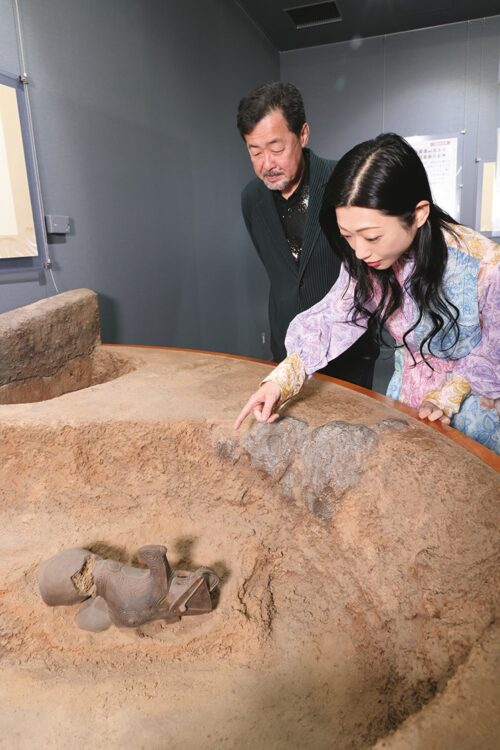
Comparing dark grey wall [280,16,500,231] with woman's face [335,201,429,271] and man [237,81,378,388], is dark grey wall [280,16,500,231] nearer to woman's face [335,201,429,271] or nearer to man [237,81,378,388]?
man [237,81,378,388]

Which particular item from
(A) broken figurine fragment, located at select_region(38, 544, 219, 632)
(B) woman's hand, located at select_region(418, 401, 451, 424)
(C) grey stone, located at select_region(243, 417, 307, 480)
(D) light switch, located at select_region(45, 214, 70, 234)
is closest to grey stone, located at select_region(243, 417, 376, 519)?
(C) grey stone, located at select_region(243, 417, 307, 480)

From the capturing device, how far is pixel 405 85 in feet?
14.5

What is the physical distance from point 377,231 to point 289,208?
1.18 metres

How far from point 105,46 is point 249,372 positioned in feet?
7.14

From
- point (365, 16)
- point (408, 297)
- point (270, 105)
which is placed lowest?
point (408, 297)

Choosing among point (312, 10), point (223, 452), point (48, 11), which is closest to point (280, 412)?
point (223, 452)

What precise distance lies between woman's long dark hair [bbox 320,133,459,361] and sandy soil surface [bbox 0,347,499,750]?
0.29m

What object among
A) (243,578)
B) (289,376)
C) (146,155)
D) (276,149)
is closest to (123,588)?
(243,578)

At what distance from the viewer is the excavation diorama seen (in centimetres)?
89

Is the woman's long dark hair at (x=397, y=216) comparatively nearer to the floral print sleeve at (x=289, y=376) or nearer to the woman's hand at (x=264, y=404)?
the floral print sleeve at (x=289, y=376)

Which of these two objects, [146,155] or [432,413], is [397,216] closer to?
[432,413]

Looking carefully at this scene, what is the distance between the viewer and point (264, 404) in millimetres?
1415

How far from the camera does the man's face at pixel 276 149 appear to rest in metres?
1.99

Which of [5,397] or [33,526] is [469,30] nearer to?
[5,397]
